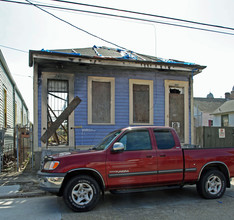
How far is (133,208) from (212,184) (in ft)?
7.10

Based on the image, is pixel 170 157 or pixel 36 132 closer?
pixel 170 157

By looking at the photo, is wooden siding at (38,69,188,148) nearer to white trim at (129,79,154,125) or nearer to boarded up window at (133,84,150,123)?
white trim at (129,79,154,125)

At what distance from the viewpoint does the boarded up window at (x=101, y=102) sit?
36.4 ft

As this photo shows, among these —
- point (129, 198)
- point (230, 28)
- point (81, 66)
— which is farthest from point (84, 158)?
point (230, 28)

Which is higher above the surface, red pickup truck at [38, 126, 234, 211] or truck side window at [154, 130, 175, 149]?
truck side window at [154, 130, 175, 149]

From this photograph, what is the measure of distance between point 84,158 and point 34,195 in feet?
8.05

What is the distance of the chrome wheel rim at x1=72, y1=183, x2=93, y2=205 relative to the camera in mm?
5071

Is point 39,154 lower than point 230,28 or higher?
lower

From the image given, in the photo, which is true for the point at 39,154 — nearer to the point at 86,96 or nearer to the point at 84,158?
the point at 86,96

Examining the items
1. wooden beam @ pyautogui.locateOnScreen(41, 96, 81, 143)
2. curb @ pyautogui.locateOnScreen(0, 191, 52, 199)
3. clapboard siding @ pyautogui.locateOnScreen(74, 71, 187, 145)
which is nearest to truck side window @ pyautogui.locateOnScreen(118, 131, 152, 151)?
curb @ pyautogui.locateOnScreen(0, 191, 52, 199)

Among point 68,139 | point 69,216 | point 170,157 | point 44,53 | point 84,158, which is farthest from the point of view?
point 68,139

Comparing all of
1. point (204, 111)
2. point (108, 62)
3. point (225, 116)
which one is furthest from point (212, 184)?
point (204, 111)

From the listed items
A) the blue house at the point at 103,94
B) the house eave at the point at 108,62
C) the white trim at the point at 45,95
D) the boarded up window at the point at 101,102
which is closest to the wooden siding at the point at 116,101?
the blue house at the point at 103,94

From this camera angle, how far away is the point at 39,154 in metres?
10.1
